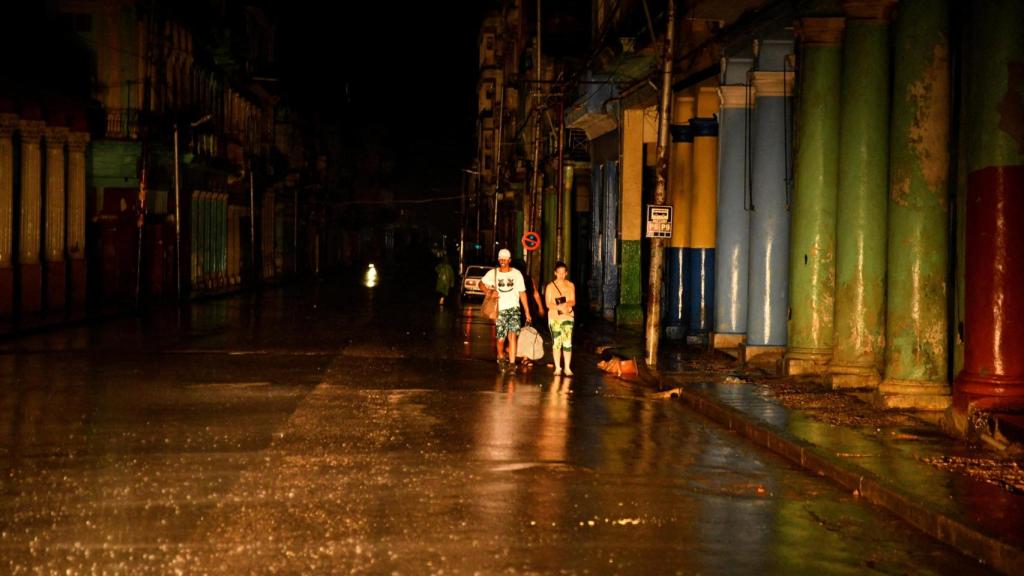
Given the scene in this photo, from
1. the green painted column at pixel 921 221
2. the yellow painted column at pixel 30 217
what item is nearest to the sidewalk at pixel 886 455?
the green painted column at pixel 921 221

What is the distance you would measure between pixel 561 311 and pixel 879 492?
33.4ft

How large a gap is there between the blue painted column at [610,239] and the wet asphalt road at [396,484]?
52.3 ft

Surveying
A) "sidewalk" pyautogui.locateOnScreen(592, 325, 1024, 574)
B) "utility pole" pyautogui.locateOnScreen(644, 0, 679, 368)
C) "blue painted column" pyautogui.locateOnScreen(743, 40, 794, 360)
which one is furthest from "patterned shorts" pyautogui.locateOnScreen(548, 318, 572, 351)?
"blue painted column" pyautogui.locateOnScreen(743, 40, 794, 360)

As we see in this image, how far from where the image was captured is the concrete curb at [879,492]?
7.88 meters

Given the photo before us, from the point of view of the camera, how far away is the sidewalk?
8.45m

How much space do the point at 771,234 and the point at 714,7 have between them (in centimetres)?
428

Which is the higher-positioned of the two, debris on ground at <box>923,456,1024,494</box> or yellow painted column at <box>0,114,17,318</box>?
yellow painted column at <box>0,114,17,318</box>

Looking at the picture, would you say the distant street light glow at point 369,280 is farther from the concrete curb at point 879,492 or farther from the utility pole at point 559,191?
the concrete curb at point 879,492

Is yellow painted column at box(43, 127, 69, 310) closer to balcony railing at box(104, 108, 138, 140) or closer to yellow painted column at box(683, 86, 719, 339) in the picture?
balcony railing at box(104, 108, 138, 140)

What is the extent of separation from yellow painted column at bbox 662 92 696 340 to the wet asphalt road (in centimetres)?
808

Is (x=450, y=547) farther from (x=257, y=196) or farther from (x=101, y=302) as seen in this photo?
(x=257, y=196)

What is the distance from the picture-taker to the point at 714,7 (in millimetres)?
21984

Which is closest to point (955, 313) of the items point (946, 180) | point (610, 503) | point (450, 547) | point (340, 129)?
point (946, 180)

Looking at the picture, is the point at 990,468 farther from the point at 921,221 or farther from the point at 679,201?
the point at 679,201
